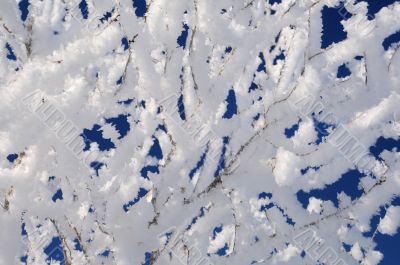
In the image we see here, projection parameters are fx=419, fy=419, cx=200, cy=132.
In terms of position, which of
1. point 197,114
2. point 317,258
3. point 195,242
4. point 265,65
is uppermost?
point 265,65

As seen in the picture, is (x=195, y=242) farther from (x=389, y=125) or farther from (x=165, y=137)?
(x=389, y=125)

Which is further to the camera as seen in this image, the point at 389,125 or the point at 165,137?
the point at 165,137

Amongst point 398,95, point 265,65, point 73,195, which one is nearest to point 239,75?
point 265,65

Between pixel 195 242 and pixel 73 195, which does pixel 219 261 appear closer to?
pixel 195 242

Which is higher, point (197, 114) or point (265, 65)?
point (265, 65)

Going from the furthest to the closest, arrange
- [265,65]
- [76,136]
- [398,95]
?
[265,65] → [76,136] → [398,95]

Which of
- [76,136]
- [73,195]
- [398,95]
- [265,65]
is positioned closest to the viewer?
[398,95]

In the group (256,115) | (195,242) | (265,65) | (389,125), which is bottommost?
(389,125)

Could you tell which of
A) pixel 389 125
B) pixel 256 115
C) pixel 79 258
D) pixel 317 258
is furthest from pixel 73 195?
pixel 389 125

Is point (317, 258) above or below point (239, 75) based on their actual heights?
below
